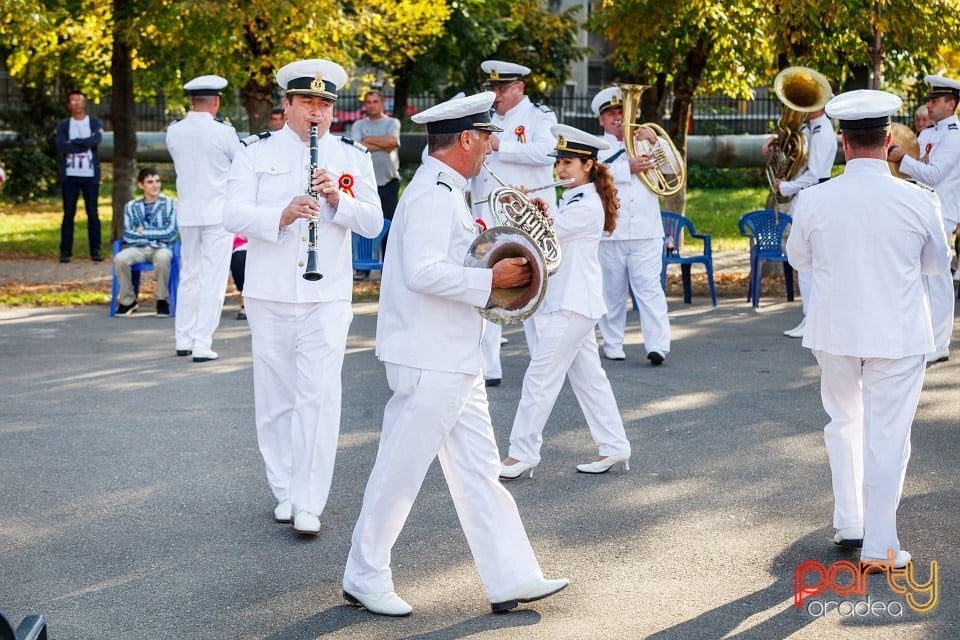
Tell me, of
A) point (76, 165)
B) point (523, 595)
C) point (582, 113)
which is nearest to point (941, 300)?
point (523, 595)

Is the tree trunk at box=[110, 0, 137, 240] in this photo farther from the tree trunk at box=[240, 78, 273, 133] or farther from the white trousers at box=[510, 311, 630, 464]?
the white trousers at box=[510, 311, 630, 464]

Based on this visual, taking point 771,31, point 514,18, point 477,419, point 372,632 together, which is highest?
point 514,18

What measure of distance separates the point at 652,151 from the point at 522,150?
169 centimetres

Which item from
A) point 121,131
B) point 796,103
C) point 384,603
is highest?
point 796,103

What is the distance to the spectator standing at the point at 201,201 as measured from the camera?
11.0 m

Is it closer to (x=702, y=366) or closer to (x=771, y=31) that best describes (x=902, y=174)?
(x=702, y=366)

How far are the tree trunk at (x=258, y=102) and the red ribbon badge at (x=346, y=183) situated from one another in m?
12.8

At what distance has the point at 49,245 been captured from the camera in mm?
18781

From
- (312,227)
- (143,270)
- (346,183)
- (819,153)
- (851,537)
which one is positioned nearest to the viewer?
(851,537)

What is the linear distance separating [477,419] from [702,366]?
18.6 ft

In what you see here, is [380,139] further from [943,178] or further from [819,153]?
[943,178]

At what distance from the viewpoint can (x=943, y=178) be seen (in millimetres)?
10469

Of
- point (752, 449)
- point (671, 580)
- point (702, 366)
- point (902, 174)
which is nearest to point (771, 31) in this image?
point (902, 174)

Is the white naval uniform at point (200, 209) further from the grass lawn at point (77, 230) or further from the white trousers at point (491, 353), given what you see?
the grass lawn at point (77, 230)
